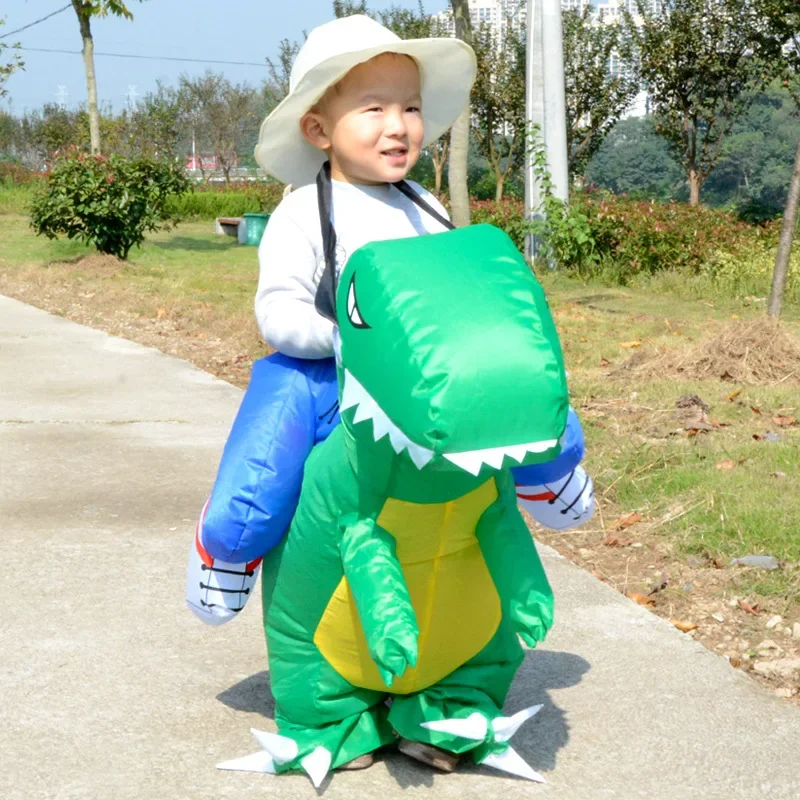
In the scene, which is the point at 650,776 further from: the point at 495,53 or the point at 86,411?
the point at 495,53

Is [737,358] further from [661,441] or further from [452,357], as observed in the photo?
[452,357]

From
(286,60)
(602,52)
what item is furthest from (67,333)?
(286,60)

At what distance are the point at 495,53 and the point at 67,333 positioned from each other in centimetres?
1789

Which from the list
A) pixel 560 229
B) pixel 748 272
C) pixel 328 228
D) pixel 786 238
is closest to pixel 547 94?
pixel 560 229

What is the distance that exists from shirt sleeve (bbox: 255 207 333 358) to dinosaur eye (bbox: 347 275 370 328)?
10.9 inches

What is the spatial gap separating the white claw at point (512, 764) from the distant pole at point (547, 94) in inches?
429

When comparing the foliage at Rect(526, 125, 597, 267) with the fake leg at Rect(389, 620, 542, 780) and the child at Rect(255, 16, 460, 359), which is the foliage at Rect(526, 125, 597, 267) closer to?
the child at Rect(255, 16, 460, 359)

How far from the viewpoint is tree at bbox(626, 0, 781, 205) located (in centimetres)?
1838

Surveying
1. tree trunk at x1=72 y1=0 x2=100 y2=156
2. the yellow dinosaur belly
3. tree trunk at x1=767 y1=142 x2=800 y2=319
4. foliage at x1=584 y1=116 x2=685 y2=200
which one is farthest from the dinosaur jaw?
foliage at x1=584 y1=116 x2=685 y2=200

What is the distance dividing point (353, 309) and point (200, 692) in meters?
1.35

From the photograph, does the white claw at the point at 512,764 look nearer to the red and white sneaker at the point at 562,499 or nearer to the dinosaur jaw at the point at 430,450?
the red and white sneaker at the point at 562,499

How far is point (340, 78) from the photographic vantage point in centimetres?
255

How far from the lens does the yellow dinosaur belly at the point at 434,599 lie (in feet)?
7.61

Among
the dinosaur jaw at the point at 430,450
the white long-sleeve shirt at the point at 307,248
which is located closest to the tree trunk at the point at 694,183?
the white long-sleeve shirt at the point at 307,248
